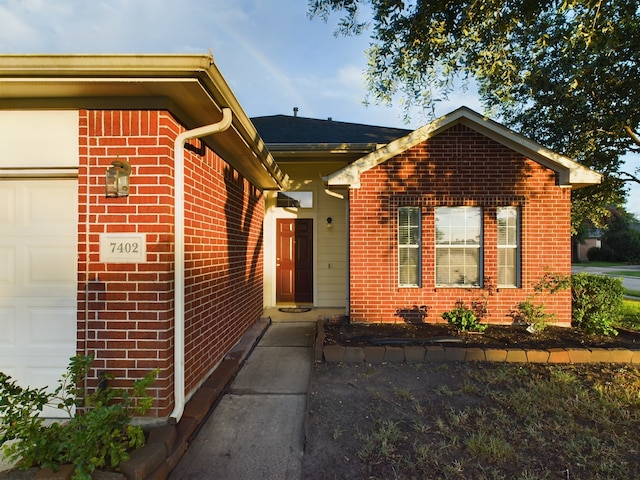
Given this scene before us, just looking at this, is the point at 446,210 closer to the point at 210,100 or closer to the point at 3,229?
the point at 210,100

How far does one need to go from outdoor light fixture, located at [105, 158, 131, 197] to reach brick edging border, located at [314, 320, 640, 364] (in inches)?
122

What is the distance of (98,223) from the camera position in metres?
2.76

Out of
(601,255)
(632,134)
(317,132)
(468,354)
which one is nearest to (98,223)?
(468,354)

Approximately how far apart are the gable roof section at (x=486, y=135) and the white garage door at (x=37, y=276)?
386 centimetres

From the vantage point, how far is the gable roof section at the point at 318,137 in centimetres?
700

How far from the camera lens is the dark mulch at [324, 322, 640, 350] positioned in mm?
4785

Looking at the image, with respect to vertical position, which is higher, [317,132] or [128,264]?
[317,132]

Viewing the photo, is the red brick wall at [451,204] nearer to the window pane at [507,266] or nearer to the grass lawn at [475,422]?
the window pane at [507,266]

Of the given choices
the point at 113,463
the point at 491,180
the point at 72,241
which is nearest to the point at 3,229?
the point at 72,241

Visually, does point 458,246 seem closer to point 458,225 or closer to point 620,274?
point 458,225

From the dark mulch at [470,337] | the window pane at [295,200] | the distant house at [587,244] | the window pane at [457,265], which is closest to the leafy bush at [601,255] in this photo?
the distant house at [587,244]

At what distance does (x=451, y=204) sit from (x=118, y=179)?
5052mm

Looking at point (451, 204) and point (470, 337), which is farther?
point (451, 204)

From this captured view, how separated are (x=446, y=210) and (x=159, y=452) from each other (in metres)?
5.31
